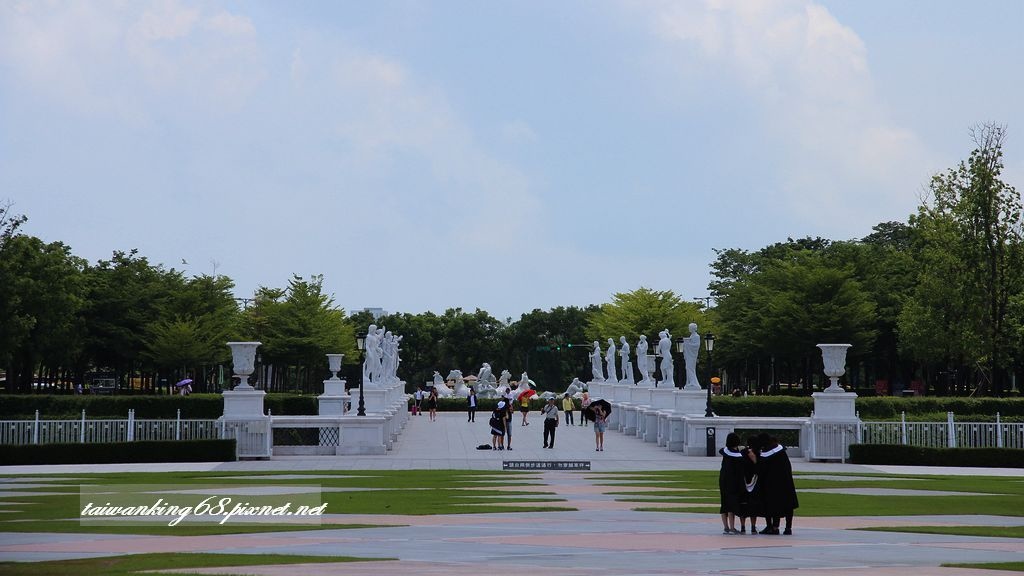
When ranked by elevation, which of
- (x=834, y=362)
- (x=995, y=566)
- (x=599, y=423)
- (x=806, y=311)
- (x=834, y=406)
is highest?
(x=806, y=311)

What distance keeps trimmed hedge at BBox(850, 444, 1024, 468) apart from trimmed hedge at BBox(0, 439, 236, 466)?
16.7 metres

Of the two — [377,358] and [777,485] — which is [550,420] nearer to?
[377,358]

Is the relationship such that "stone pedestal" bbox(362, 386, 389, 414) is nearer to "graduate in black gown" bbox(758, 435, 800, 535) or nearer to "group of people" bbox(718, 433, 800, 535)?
"group of people" bbox(718, 433, 800, 535)

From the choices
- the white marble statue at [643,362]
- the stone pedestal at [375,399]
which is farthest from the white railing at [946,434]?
the stone pedestal at [375,399]

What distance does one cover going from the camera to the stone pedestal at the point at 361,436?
37906mm

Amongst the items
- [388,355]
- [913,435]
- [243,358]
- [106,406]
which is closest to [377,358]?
[388,355]

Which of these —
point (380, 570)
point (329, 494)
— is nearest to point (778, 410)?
point (329, 494)

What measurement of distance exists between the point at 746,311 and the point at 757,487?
75.4m

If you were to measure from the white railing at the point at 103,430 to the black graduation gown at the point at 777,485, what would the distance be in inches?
839

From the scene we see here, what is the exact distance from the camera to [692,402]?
42219 mm

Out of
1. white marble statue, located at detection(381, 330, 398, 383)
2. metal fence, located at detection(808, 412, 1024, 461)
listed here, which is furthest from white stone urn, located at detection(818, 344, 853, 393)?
white marble statue, located at detection(381, 330, 398, 383)

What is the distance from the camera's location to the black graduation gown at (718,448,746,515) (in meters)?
17.9

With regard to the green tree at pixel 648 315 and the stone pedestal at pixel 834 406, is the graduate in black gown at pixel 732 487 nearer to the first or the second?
the stone pedestal at pixel 834 406

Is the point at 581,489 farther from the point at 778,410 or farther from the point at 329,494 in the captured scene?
the point at 778,410
